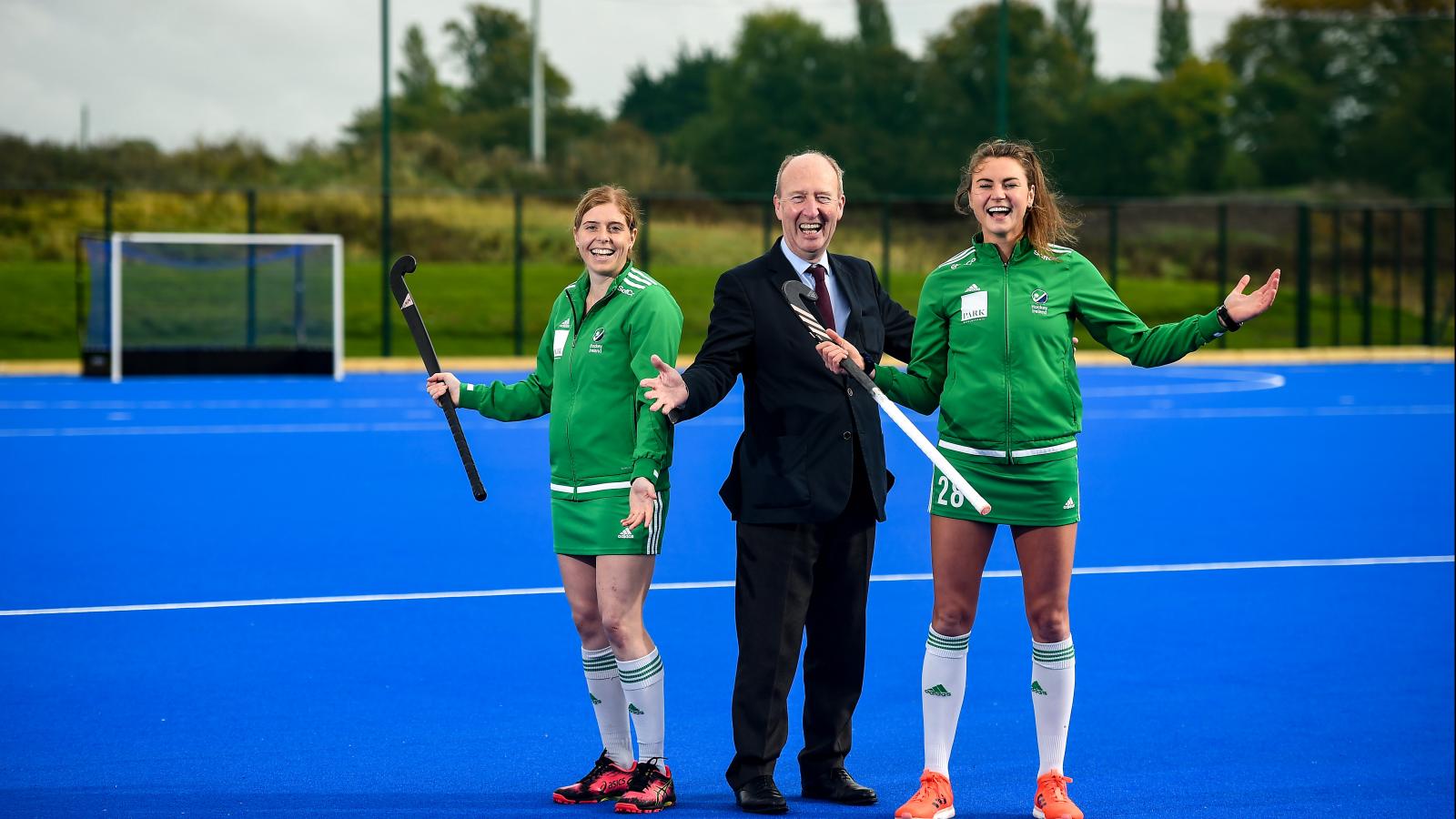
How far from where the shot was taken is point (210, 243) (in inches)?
1002

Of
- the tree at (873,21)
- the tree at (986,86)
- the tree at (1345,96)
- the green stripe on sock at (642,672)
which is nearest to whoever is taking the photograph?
the green stripe on sock at (642,672)

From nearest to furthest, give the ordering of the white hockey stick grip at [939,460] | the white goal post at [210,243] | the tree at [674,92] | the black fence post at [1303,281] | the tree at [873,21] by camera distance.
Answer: the white hockey stick grip at [939,460]
the white goal post at [210,243]
the black fence post at [1303,281]
the tree at [873,21]
the tree at [674,92]

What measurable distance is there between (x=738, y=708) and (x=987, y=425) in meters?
1.10

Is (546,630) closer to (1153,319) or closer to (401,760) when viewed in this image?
(401,760)

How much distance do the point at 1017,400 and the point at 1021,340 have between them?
17 centimetres

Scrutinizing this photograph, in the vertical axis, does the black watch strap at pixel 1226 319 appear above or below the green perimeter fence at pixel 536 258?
below

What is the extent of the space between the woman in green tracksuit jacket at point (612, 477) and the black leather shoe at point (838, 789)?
0.43 m

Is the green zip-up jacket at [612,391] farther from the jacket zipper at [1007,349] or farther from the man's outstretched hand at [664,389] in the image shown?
the jacket zipper at [1007,349]

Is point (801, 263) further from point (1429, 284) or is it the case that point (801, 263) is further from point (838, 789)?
point (1429, 284)

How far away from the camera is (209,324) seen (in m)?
24.4

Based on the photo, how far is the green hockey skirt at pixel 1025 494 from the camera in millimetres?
4715

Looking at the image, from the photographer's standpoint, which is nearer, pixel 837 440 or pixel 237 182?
pixel 837 440

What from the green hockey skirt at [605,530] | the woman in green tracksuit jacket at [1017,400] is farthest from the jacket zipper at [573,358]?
the woman in green tracksuit jacket at [1017,400]

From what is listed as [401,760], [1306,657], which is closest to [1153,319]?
[1306,657]
